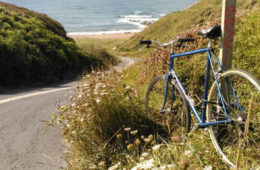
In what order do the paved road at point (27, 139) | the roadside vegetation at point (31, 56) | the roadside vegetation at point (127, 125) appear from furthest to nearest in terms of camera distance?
the roadside vegetation at point (31, 56) < the paved road at point (27, 139) < the roadside vegetation at point (127, 125)

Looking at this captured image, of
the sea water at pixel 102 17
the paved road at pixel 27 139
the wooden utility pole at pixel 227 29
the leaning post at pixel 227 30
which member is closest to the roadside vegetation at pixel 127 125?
the paved road at pixel 27 139

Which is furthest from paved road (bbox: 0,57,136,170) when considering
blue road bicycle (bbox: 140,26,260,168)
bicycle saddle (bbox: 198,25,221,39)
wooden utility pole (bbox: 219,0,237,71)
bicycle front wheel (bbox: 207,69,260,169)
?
wooden utility pole (bbox: 219,0,237,71)

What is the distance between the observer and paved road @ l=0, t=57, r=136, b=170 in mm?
3713

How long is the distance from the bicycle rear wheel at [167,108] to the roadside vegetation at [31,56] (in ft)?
11.9

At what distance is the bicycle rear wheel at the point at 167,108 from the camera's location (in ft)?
12.2

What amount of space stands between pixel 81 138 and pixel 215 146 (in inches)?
63.4

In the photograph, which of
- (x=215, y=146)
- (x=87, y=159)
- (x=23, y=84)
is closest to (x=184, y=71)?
(x=215, y=146)

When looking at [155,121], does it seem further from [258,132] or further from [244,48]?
[244,48]

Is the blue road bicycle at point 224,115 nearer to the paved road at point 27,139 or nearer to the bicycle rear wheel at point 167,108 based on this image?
the bicycle rear wheel at point 167,108

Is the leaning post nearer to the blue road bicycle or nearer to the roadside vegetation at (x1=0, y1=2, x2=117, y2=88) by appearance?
the blue road bicycle

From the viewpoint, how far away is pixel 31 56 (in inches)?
481

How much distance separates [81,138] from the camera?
333cm

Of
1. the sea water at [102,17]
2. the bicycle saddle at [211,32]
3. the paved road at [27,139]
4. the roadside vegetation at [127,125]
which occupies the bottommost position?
the paved road at [27,139]

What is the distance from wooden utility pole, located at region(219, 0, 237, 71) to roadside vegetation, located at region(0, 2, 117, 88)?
16.4ft
